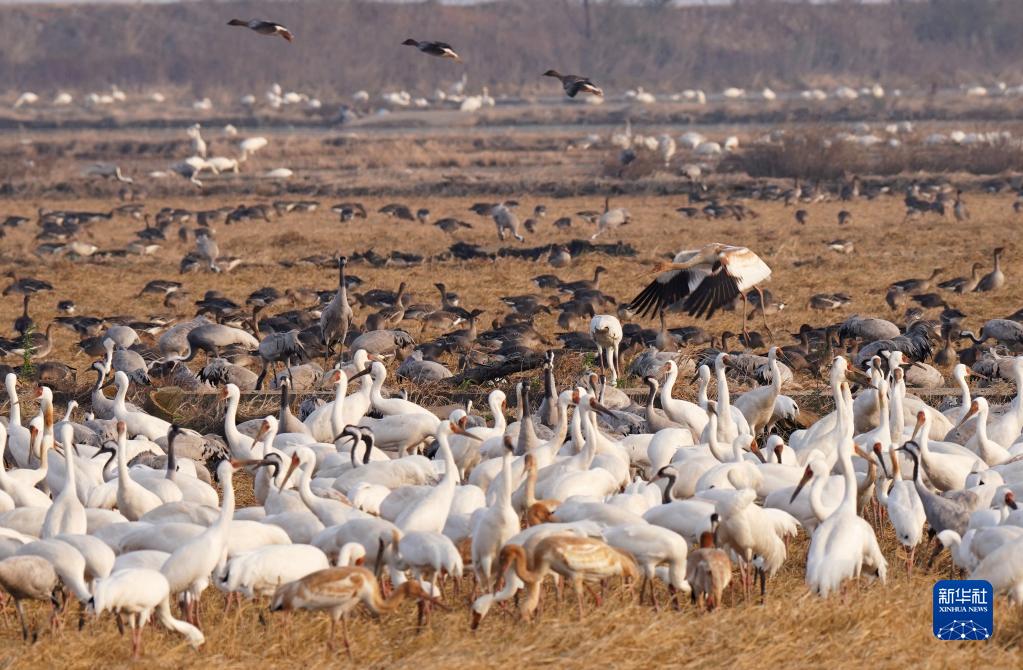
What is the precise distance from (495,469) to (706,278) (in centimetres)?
332

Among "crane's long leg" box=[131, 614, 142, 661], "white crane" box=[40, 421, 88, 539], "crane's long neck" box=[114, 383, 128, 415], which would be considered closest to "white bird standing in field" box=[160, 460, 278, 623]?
"crane's long leg" box=[131, 614, 142, 661]

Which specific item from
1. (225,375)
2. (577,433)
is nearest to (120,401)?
(225,375)

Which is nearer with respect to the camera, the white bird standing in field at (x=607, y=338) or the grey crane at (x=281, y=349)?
the white bird standing in field at (x=607, y=338)

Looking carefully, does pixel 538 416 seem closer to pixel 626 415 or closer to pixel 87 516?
pixel 626 415

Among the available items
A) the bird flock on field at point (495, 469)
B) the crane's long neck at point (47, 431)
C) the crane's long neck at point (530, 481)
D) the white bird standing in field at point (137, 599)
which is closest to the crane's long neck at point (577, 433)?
the bird flock on field at point (495, 469)

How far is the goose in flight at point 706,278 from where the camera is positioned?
1063cm

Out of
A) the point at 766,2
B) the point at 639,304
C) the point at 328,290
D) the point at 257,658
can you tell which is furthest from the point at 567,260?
the point at 766,2

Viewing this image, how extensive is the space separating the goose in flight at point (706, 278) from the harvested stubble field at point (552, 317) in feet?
3.46

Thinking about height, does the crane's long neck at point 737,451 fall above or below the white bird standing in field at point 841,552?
below

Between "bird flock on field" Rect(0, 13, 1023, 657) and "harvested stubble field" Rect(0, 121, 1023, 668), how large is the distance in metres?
0.12

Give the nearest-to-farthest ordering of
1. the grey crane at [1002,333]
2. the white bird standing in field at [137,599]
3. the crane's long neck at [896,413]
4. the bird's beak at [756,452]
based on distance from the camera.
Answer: the white bird standing in field at [137,599]
the bird's beak at [756,452]
the crane's long neck at [896,413]
the grey crane at [1002,333]

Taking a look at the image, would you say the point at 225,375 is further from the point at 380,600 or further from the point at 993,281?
the point at 993,281

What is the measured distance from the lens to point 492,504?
664 cm

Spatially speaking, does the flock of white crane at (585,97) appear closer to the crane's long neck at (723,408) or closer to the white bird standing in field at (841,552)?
the crane's long neck at (723,408)
